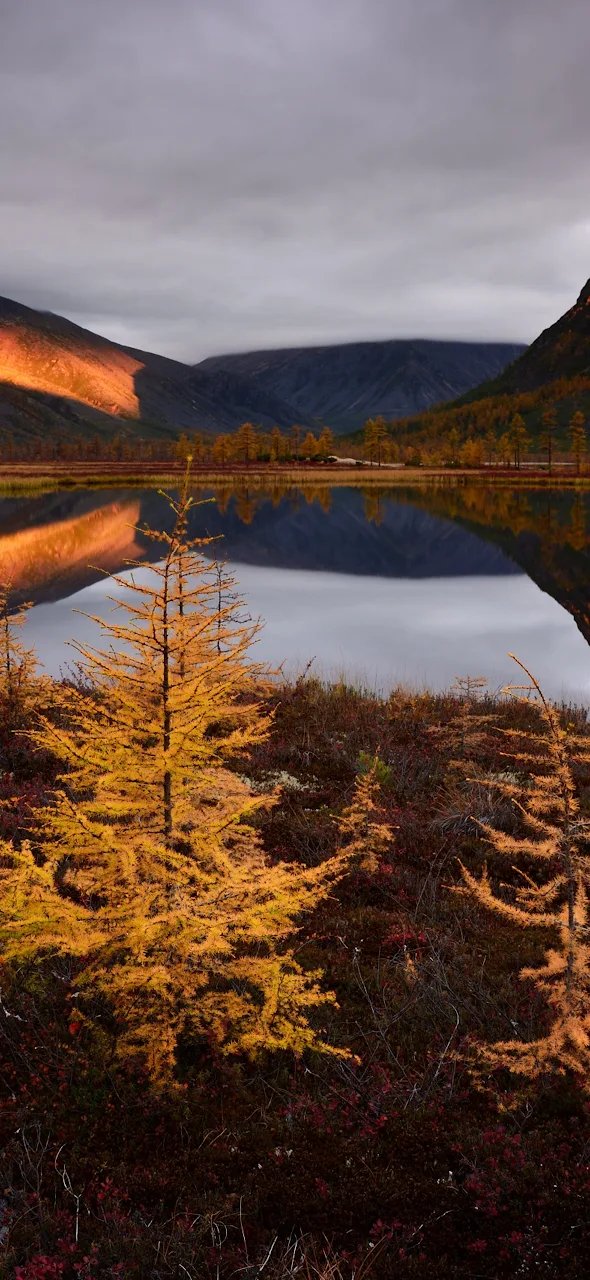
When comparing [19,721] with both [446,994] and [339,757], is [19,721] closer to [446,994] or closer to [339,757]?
[339,757]

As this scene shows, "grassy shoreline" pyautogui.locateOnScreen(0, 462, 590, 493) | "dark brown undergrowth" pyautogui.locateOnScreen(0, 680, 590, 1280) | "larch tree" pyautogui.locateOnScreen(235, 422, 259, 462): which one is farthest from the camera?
"larch tree" pyautogui.locateOnScreen(235, 422, 259, 462)

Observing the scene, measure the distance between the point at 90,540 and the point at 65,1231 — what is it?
48386 millimetres

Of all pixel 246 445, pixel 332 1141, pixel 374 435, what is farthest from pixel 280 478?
pixel 332 1141

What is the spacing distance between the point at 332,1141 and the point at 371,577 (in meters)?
40.5

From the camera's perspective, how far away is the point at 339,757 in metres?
12.8

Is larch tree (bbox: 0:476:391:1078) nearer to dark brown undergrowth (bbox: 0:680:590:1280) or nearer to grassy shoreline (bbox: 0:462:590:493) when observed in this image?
dark brown undergrowth (bbox: 0:680:590:1280)

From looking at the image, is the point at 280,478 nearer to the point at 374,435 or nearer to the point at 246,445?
the point at 246,445

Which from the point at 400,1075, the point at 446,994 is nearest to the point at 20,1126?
the point at 400,1075

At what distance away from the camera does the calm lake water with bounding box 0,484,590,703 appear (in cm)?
2448

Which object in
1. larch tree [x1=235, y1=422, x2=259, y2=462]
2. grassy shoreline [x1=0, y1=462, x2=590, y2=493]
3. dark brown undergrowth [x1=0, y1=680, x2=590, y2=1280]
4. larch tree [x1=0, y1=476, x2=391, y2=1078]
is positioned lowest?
dark brown undergrowth [x1=0, y1=680, x2=590, y2=1280]

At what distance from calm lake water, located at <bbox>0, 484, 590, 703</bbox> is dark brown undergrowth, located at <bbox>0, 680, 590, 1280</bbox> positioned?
390 cm

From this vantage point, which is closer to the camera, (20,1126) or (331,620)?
(20,1126)

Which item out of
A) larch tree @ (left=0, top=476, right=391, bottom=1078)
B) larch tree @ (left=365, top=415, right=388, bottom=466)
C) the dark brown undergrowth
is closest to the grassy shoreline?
larch tree @ (left=365, top=415, right=388, bottom=466)

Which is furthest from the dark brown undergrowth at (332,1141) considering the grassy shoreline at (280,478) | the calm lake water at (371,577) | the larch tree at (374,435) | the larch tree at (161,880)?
the larch tree at (374,435)
